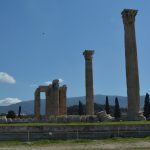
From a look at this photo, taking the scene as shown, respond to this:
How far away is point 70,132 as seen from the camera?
2409 cm

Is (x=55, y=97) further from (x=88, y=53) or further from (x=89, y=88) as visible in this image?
(x=88, y=53)

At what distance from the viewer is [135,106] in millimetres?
35156

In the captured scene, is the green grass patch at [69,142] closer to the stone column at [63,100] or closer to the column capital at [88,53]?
the column capital at [88,53]

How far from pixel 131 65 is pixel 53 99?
21059 mm

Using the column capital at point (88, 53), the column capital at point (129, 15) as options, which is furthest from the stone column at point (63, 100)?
the column capital at point (129, 15)

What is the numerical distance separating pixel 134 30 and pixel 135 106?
6984mm

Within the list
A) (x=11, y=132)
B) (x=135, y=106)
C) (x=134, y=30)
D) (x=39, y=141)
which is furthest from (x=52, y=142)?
(x=134, y=30)

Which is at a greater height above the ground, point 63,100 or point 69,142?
point 63,100

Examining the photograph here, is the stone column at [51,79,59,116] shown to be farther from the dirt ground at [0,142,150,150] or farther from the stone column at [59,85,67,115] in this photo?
the dirt ground at [0,142,150,150]

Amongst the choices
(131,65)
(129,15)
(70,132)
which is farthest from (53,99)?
(70,132)

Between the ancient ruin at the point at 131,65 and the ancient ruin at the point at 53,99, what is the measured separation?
64.5 feet

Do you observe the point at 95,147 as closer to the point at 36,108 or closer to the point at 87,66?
the point at 87,66

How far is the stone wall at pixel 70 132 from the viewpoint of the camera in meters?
23.9

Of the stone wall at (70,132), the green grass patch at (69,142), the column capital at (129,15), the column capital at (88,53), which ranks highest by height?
the column capital at (129,15)
